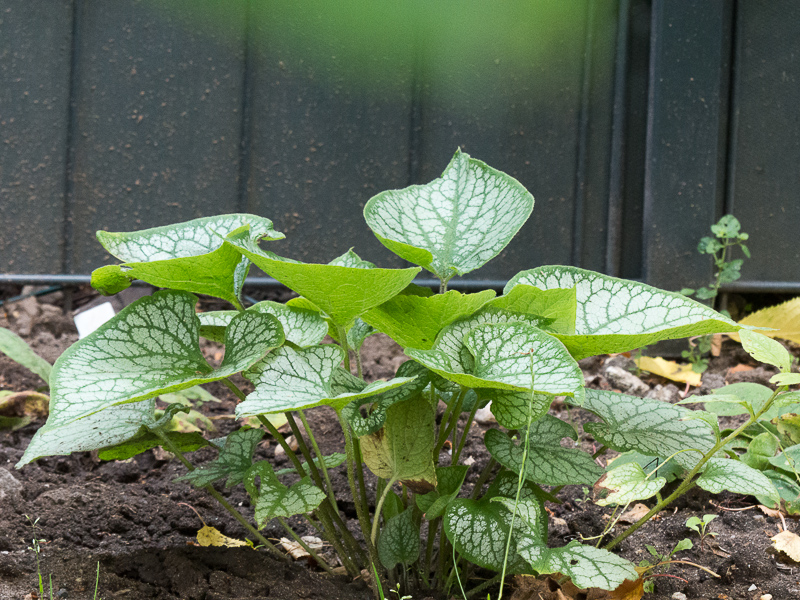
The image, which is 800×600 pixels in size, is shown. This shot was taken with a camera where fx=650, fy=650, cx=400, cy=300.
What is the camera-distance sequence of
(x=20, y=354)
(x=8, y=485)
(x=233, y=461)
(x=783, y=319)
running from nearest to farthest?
(x=233, y=461) → (x=8, y=485) → (x=20, y=354) → (x=783, y=319)

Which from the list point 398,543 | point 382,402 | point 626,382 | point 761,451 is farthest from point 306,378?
point 626,382

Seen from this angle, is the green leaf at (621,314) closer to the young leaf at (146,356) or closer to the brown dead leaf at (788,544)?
the young leaf at (146,356)

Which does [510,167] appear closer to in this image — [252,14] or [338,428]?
[252,14]

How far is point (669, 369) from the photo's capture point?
2.06 metres

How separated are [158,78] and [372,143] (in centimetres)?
80

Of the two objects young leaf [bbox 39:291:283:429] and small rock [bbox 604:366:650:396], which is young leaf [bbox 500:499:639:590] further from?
small rock [bbox 604:366:650:396]

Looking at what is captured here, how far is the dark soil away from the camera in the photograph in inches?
36.9

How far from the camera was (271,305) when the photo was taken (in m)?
0.97

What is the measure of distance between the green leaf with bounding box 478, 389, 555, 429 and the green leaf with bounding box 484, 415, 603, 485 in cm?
6

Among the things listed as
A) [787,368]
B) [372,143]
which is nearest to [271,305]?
[787,368]

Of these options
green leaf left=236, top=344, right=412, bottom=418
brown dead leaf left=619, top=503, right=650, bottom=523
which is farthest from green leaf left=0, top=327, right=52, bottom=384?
brown dead leaf left=619, top=503, right=650, bottom=523

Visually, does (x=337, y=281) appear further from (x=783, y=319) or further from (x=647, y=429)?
(x=783, y=319)

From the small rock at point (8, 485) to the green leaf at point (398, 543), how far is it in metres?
0.75

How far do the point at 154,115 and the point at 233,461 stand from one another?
1.80 metres
